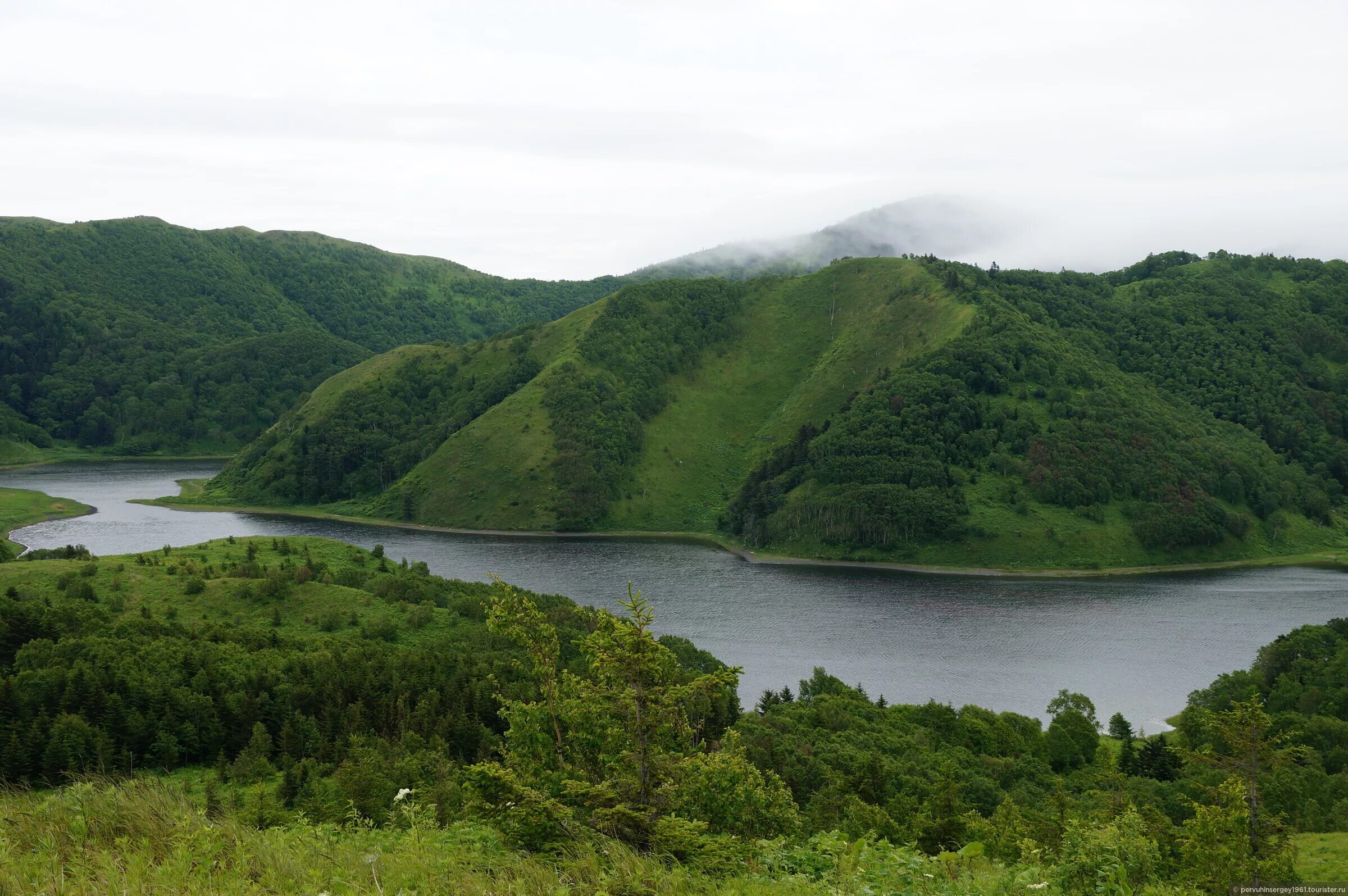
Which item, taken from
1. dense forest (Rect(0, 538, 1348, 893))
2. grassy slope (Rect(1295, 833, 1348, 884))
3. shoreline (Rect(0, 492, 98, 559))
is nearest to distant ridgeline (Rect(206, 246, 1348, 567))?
shoreline (Rect(0, 492, 98, 559))

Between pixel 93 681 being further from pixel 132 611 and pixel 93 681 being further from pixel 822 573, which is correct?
pixel 822 573

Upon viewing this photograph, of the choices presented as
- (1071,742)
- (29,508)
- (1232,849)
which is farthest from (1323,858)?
(29,508)

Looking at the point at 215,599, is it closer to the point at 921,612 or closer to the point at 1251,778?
the point at 1251,778

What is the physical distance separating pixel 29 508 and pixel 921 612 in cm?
16794

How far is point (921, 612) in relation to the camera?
120 m

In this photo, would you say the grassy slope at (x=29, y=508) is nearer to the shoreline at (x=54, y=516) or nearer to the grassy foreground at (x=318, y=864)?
the shoreline at (x=54, y=516)

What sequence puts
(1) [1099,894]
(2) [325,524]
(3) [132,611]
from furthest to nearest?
(2) [325,524], (3) [132,611], (1) [1099,894]

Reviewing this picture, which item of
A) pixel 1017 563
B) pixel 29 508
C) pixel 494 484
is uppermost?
pixel 494 484

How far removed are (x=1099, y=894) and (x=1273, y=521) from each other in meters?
181

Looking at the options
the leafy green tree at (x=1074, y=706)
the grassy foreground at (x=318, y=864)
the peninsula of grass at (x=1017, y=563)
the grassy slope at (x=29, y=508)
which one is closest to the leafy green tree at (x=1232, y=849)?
the grassy foreground at (x=318, y=864)

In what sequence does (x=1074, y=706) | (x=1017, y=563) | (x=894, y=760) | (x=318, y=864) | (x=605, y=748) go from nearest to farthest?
(x=318, y=864), (x=605, y=748), (x=894, y=760), (x=1074, y=706), (x=1017, y=563)

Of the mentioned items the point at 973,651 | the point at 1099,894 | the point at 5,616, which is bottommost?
→ the point at 973,651

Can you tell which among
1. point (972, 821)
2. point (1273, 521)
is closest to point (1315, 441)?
point (1273, 521)

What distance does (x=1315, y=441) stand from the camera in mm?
196125
